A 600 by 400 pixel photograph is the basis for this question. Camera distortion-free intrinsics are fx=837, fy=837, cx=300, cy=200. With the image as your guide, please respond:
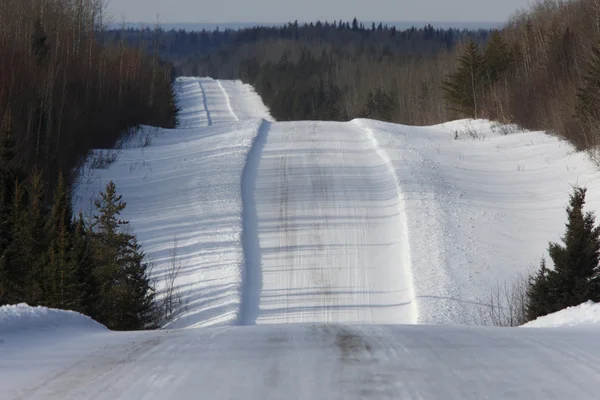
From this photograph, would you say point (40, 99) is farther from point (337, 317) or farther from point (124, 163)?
point (337, 317)

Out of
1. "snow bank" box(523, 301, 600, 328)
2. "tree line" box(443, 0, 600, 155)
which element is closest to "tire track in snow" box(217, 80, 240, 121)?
"tree line" box(443, 0, 600, 155)

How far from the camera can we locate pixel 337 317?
16.8 meters

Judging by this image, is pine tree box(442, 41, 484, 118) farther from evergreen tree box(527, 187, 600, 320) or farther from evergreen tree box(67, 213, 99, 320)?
evergreen tree box(67, 213, 99, 320)

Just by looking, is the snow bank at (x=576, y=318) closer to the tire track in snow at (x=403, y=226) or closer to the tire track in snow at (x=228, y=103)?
the tire track in snow at (x=403, y=226)

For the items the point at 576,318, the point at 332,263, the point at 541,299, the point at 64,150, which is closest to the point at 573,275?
the point at 541,299

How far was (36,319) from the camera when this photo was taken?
921 centimetres

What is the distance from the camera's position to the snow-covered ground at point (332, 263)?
21.4 ft

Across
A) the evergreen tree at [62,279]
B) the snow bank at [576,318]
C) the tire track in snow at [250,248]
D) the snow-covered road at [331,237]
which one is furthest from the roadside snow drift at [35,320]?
the snow-covered road at [331,237]

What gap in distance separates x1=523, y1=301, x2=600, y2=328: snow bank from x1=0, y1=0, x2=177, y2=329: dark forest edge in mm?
6970

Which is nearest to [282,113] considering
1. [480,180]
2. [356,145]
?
[356,145]

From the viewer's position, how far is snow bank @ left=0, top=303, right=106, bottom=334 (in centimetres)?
870

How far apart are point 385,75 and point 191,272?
78107mm

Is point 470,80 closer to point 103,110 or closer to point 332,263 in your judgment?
point 103,110

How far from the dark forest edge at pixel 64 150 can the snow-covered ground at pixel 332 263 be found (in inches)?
61.7
